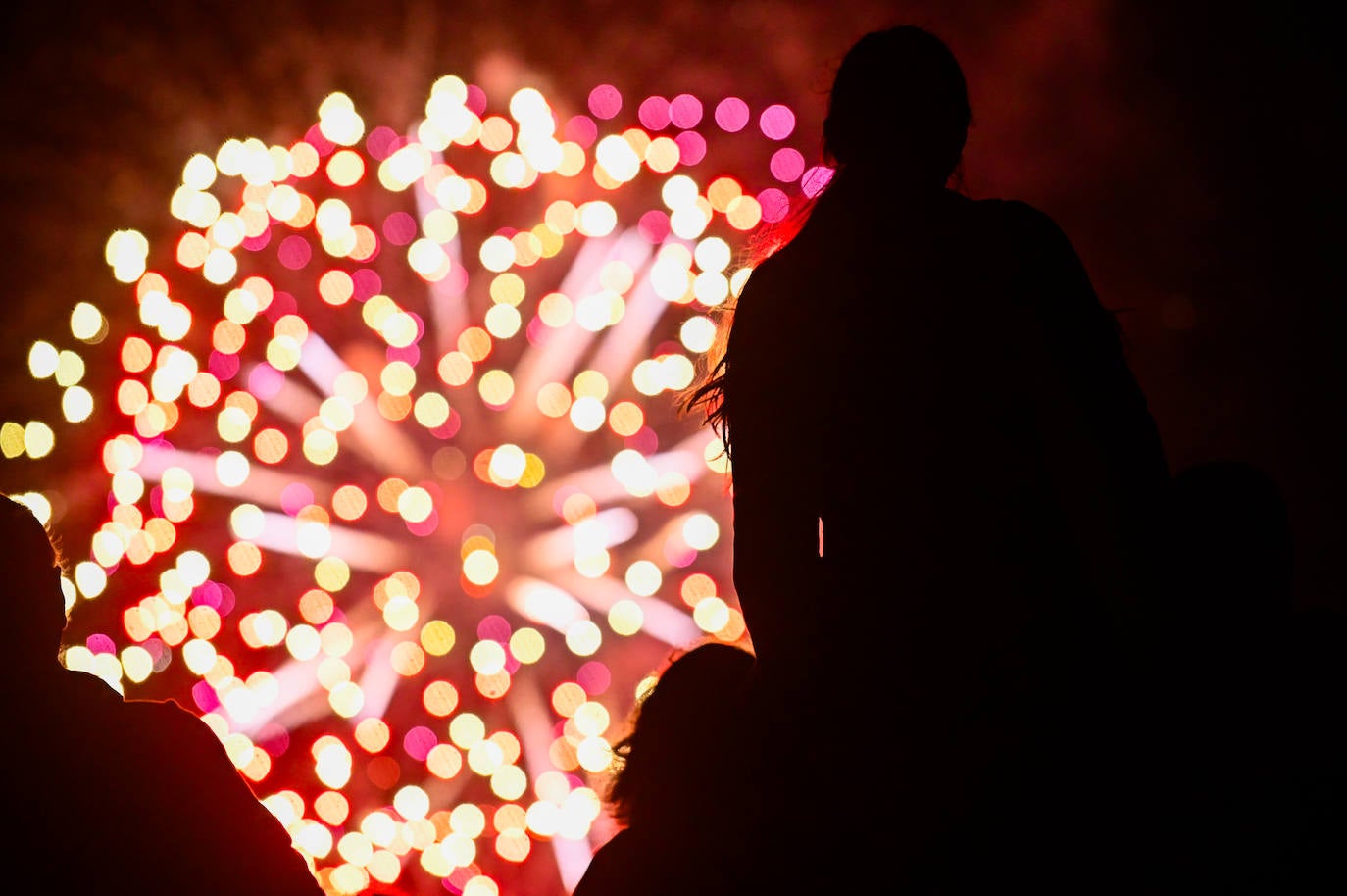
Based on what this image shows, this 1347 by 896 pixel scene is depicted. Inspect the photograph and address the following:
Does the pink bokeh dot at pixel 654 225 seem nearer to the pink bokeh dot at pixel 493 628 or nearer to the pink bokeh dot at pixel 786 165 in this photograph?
the pink bokeh dot at pixel 786 165

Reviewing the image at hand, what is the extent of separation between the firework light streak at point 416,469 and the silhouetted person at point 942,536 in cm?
295

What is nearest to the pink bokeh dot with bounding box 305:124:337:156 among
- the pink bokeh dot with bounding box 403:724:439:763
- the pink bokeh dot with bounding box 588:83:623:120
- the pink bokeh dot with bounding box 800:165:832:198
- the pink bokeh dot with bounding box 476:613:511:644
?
the pink bokeh dot with bounding box 588:83:623:120

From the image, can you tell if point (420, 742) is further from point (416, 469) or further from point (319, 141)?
point (319, 141)

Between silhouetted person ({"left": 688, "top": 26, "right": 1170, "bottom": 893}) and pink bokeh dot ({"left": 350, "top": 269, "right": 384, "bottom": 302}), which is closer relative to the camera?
silhouetted person ({"left": 688, "top": 26, "right": 1170, "bottom": 893})

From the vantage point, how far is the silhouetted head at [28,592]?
1.08m

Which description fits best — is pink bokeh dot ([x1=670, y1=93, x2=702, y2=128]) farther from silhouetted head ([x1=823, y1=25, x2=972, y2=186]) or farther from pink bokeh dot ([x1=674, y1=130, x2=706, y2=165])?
silhouetted head ([x1=823, y1=25, x2=972, y2=186])

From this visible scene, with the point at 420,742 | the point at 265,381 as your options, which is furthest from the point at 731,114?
the point at 420,742

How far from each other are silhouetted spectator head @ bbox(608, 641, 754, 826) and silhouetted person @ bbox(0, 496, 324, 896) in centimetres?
35

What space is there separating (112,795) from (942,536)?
0.80m

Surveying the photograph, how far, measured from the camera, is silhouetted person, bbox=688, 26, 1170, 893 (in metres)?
0.71

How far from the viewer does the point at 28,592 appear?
1.11 meters

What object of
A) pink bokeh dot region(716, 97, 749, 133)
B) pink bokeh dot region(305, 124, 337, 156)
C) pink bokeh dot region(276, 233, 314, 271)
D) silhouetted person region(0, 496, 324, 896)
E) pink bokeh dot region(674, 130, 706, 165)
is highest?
pink bokeh dot region(305, 124, 337, 156)

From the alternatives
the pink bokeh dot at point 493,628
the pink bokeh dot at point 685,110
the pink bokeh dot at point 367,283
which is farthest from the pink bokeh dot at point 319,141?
the pink bokeh dot at point 493,628

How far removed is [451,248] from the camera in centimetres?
402
